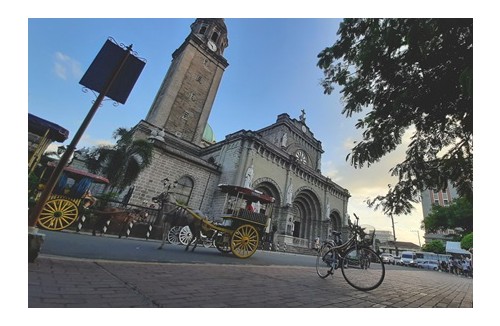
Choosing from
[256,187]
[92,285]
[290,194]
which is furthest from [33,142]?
[290,194]

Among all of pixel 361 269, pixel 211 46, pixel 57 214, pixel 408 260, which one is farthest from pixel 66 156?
pixel 408 260

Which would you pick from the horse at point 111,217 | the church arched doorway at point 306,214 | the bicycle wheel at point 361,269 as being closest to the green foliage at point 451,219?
the church arched doorway at point 306,214

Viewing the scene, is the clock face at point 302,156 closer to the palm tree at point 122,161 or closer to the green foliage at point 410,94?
the palm tree at point 122,161

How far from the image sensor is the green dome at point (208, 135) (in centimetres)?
3738

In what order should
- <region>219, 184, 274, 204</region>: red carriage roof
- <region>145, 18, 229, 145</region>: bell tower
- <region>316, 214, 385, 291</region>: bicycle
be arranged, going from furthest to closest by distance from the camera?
<region>145, 18, 229, 145</region>: bell tower
<region>219, 184, 274, 204</region>: red carriage roof
<region>316, 214, 385, 291</region>: bicycle

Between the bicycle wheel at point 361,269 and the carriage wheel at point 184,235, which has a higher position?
the bicycle wheel at point 361,269

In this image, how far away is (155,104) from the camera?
89.1 feet

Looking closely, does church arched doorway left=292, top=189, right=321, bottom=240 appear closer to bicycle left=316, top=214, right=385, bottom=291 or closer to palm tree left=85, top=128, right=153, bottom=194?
palm tree left=85, top=128, right=153, bottom=194

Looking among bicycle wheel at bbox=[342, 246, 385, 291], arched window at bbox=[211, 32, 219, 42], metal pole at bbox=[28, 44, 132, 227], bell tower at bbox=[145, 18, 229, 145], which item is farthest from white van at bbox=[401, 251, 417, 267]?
arched window at bbox=[211, 32, 219, 42]

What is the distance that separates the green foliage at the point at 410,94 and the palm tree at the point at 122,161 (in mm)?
13439

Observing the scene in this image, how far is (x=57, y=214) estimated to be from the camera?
5.88 metres

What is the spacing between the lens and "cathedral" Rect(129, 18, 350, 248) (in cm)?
1898

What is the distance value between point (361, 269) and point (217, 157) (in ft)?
→ 64.6

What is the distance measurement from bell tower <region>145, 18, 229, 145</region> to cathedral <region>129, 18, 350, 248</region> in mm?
114
